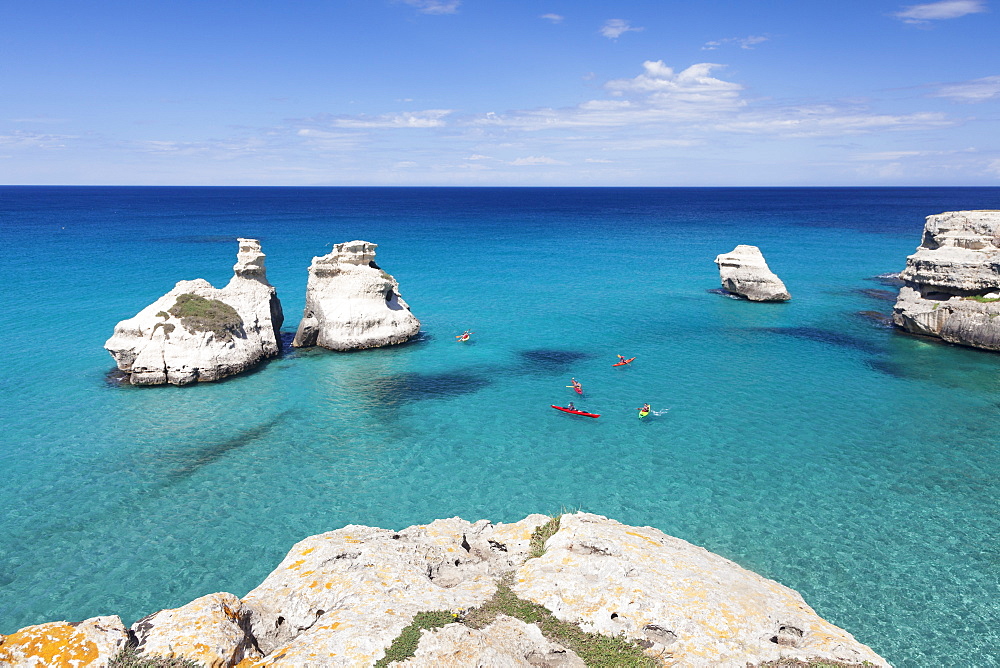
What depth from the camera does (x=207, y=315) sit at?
113 feet

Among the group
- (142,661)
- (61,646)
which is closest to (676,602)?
(142,661)

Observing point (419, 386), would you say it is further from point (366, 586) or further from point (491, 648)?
point (491, 648)

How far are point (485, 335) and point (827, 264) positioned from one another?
169 ft

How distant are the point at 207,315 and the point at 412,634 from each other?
3073 cm

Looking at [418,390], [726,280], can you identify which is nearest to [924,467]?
[418,390]

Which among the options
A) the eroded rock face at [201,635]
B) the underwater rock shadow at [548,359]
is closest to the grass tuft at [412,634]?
the eroded rock face at [201,635]

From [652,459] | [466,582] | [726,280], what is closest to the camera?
[466,582]

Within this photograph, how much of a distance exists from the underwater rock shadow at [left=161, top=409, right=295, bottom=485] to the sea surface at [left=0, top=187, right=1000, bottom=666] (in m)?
0.12

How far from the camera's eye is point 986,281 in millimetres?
39125

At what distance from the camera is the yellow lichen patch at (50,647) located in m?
7.54

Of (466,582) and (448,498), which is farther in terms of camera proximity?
(448,498)

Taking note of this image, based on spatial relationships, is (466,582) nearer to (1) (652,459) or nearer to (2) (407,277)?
(1) (652,459)

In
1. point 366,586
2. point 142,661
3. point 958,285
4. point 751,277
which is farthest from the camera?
point 751,277

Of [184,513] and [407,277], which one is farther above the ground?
[407,277]
